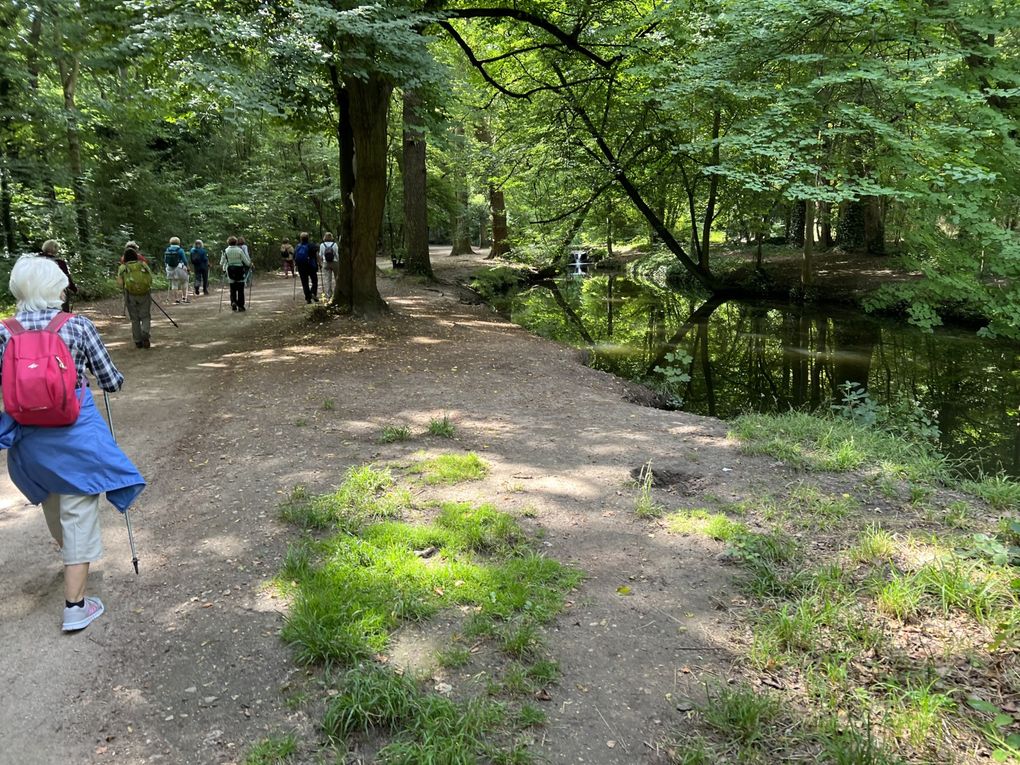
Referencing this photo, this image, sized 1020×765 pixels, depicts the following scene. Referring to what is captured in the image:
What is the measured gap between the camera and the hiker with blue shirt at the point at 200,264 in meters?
18.4

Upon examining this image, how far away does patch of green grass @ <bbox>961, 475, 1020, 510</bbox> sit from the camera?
5.35m

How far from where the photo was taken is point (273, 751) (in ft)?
8.90

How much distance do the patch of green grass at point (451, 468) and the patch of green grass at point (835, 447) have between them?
275 centimetres

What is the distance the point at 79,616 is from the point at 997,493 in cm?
684

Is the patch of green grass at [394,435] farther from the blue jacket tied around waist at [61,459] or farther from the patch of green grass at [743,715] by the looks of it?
the patch of green grass at [743,715]

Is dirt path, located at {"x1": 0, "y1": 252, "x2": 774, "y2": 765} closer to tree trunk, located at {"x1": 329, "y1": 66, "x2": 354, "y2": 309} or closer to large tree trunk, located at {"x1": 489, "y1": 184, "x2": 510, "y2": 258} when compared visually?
tree trunk, located at {"x1": 329, "y1": 66, "x2": 354, "y2": 309}

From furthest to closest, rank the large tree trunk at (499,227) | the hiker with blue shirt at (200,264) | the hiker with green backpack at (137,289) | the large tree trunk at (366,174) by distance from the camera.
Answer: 1. the large tree trunk at (499,227)
2. the hiker with blue shirt at (200,264)
3. the large tree trunk at (366,174)
4. the hiker with green backpack at (137,289)

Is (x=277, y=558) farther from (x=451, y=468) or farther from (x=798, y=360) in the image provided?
(x=798, y=360)

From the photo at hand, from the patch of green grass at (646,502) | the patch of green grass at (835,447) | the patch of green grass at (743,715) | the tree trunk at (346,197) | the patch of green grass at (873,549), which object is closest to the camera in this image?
the patch of green grass at (743,715)

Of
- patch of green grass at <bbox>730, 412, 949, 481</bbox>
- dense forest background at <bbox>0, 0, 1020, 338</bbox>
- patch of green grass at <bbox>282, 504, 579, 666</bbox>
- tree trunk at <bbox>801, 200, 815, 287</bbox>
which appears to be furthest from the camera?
tree trunk at <bbox>801, 200, 815, 287</bbox>

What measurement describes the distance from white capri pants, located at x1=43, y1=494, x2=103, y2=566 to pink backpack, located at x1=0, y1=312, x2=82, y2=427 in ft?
1.55

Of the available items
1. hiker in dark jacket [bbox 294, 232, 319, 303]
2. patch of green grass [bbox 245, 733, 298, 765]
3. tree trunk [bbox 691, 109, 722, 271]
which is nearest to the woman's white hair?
patch of green grass [bbox 245, 733, 298, 765]

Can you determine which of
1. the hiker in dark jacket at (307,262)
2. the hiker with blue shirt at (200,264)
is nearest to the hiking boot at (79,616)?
the hiker in dark jacket at (307,262)

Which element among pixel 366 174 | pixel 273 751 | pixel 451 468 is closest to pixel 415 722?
pixel 273 751
